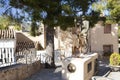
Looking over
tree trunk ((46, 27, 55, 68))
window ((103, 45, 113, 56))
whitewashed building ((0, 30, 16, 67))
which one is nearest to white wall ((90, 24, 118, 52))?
window ((103, 45, 113, 56))

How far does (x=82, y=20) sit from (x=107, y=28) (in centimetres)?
1171

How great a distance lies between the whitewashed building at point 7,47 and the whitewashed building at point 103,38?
14142 mm

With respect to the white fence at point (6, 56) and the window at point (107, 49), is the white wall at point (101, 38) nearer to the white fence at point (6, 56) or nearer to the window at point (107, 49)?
the window at point (107, 49)

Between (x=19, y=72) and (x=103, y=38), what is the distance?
20.3 m

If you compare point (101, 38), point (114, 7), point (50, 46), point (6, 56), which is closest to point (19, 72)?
point (6, 56)

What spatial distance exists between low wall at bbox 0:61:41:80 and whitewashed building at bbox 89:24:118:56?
15256 mm

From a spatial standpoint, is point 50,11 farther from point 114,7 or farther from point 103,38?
point 103,38

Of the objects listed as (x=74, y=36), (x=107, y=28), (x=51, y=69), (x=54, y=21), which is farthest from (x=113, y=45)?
(x=54, y=21)

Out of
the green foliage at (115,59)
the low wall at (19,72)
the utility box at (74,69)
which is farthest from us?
the green foliage at (115,59)

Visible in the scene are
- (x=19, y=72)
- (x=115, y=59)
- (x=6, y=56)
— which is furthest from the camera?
(x=115, y=59)

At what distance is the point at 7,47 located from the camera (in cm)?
1933

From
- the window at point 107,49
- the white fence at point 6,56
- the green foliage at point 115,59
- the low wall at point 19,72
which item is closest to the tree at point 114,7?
the green foliage at point 115,59

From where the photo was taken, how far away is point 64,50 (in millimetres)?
31828

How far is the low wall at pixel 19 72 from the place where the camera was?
13.9 meters
